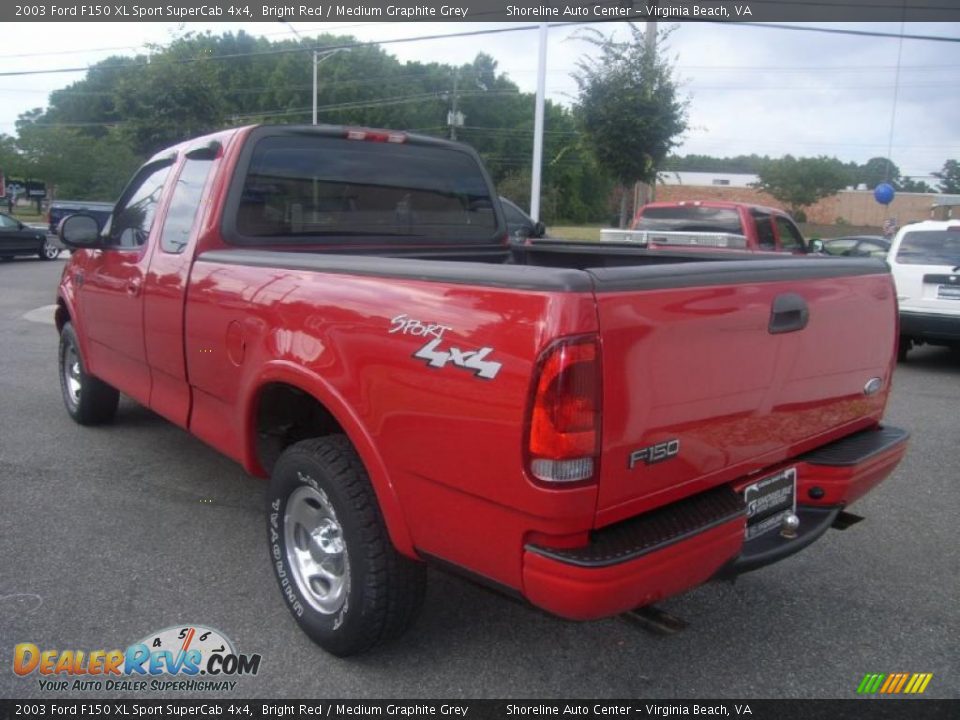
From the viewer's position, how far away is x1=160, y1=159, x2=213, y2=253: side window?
3.78 meters

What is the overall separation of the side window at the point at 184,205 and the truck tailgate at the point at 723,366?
245 centimetres

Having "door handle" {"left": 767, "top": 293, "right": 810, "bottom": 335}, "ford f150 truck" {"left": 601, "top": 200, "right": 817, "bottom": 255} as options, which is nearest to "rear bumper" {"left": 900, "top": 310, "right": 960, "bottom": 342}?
"ford f150 truck" {"left": 601, "top": 200, "right": 817, "bottom": 255}

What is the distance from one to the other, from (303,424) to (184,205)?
138 cm

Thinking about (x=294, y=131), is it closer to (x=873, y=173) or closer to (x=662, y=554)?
(x=662, y=554)

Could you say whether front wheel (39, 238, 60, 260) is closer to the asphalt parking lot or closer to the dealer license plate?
the asphalt parking lot

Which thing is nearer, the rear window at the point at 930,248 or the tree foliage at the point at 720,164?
the rear window at the point at 930,248

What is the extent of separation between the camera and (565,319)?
1940 mm

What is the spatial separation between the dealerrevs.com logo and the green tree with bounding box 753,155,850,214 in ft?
181

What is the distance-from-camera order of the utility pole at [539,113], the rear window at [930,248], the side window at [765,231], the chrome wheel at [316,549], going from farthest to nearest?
the utility pole at [539,113], the side window at [765,231], the rear window at [930,248], the chrome wheel at [316,549]

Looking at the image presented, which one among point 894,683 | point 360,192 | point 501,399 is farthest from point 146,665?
point 894,683

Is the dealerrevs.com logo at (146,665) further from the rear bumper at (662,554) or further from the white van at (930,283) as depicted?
the white van at (930,283)

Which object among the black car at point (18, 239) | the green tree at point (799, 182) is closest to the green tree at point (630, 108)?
the black car at point (18, 239)

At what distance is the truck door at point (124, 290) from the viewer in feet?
13.7

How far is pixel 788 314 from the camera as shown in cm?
250
